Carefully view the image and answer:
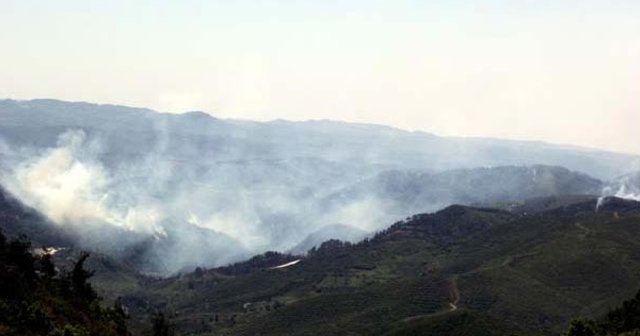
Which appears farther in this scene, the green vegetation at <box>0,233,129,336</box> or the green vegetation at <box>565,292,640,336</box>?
the green vegetation at <box>565,292,640,336</box>

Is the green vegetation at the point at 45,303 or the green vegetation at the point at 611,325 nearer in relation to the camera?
the green vegetation at the point at 45,303

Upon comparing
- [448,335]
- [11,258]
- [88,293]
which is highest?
[11,258]

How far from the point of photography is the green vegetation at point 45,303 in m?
72.7

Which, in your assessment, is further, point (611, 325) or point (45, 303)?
point (611, 325)

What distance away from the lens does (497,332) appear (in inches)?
7657

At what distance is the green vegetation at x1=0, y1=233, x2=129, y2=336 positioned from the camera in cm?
7271

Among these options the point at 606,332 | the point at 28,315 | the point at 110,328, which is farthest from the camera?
the point at 606,332

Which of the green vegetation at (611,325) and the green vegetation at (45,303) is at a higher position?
the green vegetation at (45,303)

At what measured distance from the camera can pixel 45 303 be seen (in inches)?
3366

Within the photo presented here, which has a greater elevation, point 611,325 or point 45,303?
point 45,303

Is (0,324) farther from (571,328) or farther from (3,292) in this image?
(571,328)

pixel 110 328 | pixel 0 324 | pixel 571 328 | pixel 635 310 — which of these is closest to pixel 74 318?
pixel 110 328

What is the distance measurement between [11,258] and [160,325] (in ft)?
69.9

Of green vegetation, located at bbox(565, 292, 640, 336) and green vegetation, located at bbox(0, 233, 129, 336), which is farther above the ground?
green vegetation, located at bbox(0, 233, 129, 336)
